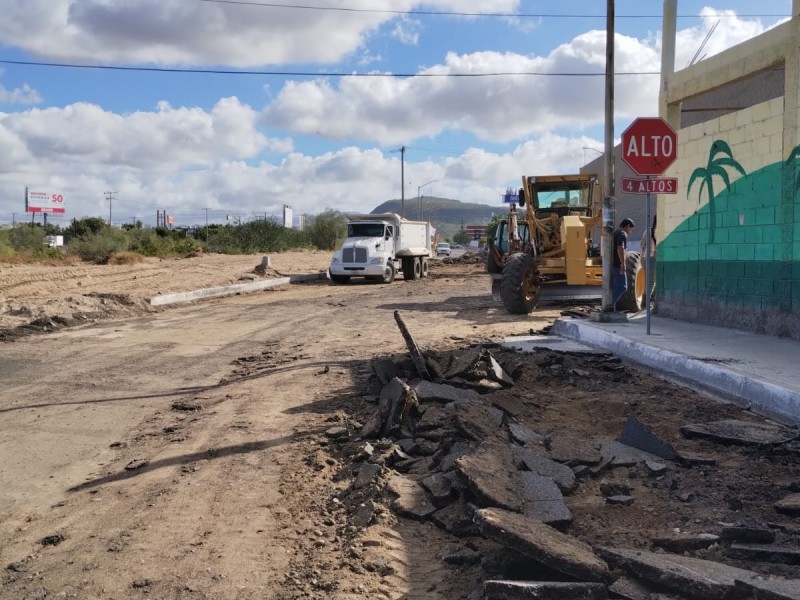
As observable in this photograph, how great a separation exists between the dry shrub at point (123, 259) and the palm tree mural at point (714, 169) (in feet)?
106

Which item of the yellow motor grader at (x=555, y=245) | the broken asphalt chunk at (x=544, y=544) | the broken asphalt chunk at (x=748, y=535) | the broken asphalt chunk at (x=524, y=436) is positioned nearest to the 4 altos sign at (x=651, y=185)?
the broken asphalt chunk at (x=524, y=436)

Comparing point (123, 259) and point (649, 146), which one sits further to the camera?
point (123, 259)

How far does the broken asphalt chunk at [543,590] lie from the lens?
12.0ft

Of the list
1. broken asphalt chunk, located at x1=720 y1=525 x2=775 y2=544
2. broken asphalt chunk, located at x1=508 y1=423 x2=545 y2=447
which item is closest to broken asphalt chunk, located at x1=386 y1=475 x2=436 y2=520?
broken asphalt chunk, located at x1=508 y1=423 x2=545 y2=447

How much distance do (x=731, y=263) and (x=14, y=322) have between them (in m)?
13.9

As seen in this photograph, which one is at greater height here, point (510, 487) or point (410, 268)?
A: point (410, 268)

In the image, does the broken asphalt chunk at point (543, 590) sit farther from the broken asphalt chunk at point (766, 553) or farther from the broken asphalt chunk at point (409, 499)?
the broken asphalt chunk at point (409, 499)

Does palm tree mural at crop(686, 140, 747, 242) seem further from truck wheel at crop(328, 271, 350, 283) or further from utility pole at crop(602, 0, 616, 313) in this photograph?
truck wheel at crop(328, 271, 350, 283)

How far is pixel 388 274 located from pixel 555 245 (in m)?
13.5

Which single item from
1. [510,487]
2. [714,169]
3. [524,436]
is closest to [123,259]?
[714,169]

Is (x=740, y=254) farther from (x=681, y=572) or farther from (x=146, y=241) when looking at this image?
(x=146, y=241)

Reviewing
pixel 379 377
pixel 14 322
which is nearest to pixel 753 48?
pixel 379 377

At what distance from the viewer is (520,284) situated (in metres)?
16.8

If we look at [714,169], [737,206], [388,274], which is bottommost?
[388,274]
